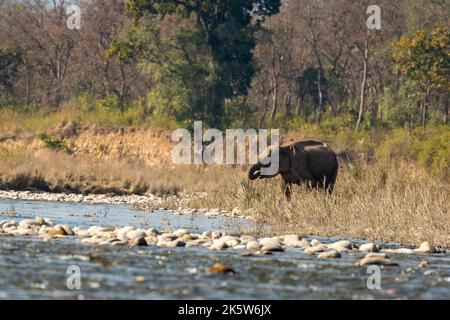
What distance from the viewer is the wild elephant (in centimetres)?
2838

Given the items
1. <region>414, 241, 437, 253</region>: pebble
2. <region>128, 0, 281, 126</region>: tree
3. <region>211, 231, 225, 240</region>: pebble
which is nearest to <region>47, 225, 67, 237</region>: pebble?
<region>211, 231, 225, 240</region>: pebble

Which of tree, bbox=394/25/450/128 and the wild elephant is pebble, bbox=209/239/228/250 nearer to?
the wild elephant

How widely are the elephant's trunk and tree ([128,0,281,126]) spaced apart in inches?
849

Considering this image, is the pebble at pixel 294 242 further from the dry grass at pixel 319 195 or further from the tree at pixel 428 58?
the tree at pixel 428 58

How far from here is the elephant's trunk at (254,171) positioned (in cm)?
2809

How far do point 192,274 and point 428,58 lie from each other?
36.1 metres

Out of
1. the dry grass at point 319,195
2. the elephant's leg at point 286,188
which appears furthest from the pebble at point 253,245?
the elephant's leg at point 286,188

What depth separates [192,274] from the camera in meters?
15.1

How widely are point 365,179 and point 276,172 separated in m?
2.52

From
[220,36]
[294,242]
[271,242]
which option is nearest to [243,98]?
[220,36]

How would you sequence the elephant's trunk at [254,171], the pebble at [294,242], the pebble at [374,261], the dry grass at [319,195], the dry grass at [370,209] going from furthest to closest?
the elephant's trunk at [254,171] < the dry grass at [319,195] < the dry grass at [370,209] < the pebble at [294,242] < the pebble at [374,261]

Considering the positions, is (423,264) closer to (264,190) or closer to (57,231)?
(57,231)

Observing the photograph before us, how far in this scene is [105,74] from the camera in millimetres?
59250

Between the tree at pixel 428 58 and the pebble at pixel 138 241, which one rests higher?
the tree at pixel 428 58
